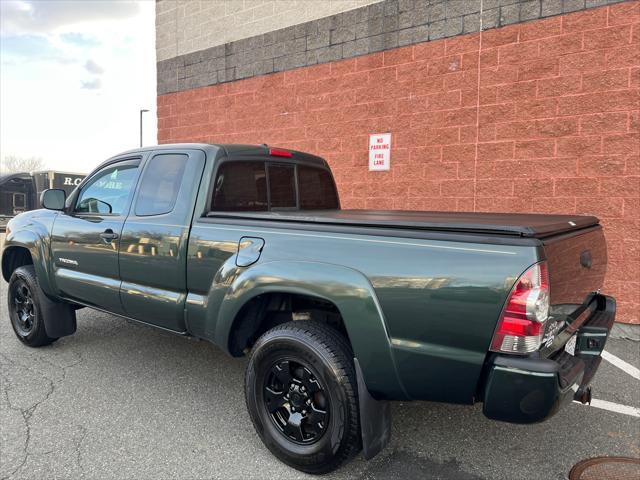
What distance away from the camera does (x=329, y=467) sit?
2529 mm

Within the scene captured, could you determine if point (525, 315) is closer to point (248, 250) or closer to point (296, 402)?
point (296, 402)

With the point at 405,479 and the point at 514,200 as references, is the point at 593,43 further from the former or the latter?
the point at 405,479

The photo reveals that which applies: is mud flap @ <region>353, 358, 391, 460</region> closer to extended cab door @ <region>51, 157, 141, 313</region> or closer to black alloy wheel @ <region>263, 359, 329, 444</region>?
black alloy wheel @ <region>263, 359, 329, 444</region>

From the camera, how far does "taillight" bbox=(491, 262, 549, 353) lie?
1.96 m

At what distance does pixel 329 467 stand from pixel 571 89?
201 inches

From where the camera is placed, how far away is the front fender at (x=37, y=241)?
14.1 feet

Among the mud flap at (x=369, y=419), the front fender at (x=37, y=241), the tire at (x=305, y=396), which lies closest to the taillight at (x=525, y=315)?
the mud flap at (x=369, y=419)

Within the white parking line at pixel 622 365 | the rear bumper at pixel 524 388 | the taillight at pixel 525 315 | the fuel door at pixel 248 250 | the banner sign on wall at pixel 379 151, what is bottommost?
the white parking line at pixel 622 365

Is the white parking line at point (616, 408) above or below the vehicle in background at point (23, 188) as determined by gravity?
below

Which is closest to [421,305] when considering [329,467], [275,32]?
[329,467]

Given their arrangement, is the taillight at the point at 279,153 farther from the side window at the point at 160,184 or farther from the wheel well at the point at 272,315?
the wheel well at the point at 272,315

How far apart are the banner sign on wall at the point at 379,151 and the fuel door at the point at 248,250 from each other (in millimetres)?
4414

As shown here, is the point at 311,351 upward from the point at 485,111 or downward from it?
downward

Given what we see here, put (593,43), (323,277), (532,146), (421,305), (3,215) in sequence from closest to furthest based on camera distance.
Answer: (421,305) < (323,277) < (593,43) < (532,146) < (3,215)
